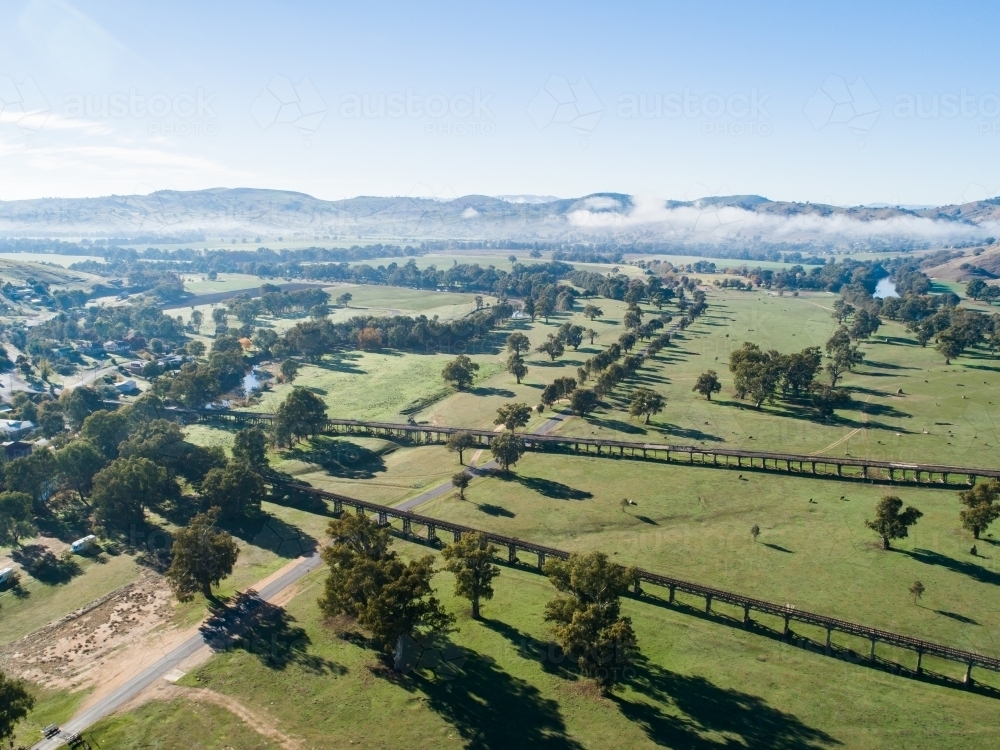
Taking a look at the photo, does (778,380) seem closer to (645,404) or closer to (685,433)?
(685,433)

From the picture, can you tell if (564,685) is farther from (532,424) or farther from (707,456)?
(532,424)

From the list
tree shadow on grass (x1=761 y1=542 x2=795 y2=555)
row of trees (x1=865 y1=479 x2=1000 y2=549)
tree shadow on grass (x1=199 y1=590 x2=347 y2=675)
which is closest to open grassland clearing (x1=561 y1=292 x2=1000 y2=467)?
row of trees (x1=865 y1=479 x2=1000 y2=549)

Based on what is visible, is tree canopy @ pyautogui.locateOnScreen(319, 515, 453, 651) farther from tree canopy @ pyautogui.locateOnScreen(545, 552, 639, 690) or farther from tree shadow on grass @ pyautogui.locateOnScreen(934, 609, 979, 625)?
tree shadow on grass @ pyautogui.locateOnScreen(934, 609, 979, 625)

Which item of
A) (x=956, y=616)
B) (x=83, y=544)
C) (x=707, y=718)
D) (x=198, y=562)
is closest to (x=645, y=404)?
(x=956, y=616)

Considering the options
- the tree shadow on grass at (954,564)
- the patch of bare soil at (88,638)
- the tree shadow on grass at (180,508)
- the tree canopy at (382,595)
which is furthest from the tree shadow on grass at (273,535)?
the tree shadow on grass at (954,564)

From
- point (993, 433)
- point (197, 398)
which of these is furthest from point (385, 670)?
point (993, 433)

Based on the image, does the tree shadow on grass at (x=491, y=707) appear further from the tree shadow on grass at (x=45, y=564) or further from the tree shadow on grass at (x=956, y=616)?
the tree shadow on grass at (x=45, y=564)
